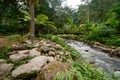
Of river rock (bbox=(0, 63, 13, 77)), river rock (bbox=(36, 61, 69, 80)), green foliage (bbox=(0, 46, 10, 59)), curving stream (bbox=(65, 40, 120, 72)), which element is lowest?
curving stream (bbox=(65, 40, 120, 72))

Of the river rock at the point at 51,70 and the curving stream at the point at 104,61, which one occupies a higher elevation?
the river rock at the point at 51,70

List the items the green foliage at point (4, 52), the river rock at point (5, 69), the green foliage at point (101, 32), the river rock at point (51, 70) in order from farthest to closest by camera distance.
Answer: the green foliage at point (101, 32), the green foliage at point (4, 52), the river rock at point (5, 69), the river rock at point (51, 70)

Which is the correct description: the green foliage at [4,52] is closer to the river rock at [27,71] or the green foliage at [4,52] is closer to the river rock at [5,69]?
the river rock at [5,69]

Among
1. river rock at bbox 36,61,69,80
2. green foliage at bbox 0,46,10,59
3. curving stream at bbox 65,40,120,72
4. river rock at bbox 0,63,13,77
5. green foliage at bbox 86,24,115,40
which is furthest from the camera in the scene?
green foliage at bbox 86,24,115,40

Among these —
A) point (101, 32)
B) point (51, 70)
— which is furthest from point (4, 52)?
point (101, 32)

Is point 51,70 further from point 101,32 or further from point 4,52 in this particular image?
point 101,32

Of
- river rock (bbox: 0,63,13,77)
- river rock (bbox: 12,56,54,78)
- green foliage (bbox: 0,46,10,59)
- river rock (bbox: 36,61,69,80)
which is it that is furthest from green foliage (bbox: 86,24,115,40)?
river rock (bbox: 36,61,69,80)

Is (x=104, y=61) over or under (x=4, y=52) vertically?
under

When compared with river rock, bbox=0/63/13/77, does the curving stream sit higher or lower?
lower

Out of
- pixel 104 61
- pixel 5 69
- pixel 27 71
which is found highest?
pixel 27 71

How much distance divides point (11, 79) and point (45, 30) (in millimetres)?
13603

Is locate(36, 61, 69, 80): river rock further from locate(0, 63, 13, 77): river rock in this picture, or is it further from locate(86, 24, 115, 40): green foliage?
locate(86, 24, 115, 40): green foliage

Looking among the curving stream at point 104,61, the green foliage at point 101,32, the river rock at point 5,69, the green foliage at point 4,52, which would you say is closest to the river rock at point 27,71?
the river rock at point 5,69

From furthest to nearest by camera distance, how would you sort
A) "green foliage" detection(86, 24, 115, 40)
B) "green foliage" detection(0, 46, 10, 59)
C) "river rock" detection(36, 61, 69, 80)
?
"green foliage" detection(86, 24, 115, 40) → "green foliage" detection(0, 46, 10, 59) → "river rock" detection(36, 61, 69, 80)
